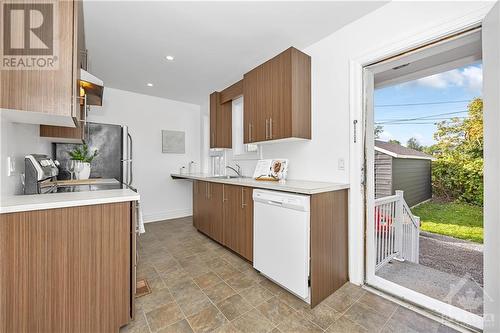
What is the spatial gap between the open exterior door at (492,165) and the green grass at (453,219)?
94 centimetres

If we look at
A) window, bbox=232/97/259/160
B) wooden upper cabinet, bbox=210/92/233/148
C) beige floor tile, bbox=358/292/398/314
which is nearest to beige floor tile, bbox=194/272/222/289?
beige floor tile, bbox=358/292/398/314

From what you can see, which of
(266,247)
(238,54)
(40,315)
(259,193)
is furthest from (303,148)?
(40,315)

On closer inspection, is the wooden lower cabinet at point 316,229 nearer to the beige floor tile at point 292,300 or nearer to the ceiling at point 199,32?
the beige floor tile at point 292,300

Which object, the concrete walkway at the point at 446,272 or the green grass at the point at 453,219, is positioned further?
the green grass at the point at 453,219

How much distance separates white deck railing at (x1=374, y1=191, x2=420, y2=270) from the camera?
2.47 m

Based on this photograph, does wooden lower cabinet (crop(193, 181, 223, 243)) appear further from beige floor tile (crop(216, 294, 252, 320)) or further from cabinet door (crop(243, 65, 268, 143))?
beige floor tile (crop(216, 294, 252, 320))

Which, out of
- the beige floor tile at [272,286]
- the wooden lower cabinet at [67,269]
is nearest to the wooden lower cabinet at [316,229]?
the beige floor tile at [272,286]

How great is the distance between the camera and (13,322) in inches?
40.9

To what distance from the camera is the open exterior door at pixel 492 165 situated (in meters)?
1.12

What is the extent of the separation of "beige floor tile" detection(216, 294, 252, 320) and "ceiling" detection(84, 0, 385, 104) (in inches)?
97.4

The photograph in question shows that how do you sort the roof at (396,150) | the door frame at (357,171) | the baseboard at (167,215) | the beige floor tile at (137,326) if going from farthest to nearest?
the baseboard at (167,215) → the roof at (396,150) → the door frame at (357,171) → the beige floor tile at (137,326)

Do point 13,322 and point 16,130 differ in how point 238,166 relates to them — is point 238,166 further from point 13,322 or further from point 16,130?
point 13,322

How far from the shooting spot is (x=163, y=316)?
1523 millimetres

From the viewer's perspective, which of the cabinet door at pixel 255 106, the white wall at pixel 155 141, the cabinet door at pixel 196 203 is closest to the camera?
the cabinet door at pixel 255 106
